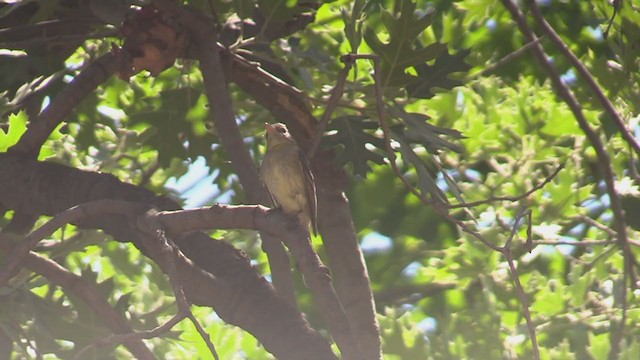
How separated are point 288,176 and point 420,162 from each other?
146 centimetres

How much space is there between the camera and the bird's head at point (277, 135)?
4.40 m

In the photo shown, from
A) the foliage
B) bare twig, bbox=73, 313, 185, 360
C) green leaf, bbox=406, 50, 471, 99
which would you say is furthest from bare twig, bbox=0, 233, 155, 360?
green leaf, bbox=406, 50, 471, 99

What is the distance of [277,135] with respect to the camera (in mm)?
4508

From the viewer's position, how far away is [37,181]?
357 centimetres

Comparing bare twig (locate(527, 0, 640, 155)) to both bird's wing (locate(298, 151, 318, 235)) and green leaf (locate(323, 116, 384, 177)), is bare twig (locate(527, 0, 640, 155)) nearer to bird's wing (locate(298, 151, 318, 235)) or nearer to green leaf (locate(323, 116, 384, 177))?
green leaf (locate(323, 116, 384, 177))

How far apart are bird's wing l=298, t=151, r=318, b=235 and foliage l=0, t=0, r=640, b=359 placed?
0.54 feet

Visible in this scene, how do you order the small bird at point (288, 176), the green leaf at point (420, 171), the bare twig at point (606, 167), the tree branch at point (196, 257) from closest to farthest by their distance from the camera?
the tree branch at point (196, 257) → the green leaf at point (420, 171) → the bare twig at point (606, 167) → the small bird at point (288, 176)

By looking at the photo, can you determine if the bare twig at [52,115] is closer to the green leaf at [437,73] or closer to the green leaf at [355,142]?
the green leaf at [355,142]

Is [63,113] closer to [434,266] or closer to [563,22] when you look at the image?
[434,266]

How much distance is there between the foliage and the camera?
377 cm

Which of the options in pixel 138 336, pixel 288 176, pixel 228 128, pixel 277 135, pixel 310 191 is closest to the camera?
pixel 138 336

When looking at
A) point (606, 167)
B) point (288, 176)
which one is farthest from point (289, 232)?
point (288, 176)

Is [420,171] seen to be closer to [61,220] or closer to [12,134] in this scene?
[61,220]

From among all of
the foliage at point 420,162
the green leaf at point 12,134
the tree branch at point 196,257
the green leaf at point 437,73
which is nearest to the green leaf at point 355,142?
the foliage at point 420,162
